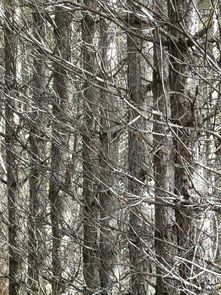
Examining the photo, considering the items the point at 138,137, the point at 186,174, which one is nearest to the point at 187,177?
the point at 186,174

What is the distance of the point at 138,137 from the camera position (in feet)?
21.2

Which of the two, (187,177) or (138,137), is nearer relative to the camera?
(187,177)

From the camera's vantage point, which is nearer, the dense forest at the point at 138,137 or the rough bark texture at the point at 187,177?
the dense forest at the point at 138,137

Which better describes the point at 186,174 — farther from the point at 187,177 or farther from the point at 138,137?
the point at 138,137

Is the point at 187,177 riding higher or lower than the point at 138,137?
lower

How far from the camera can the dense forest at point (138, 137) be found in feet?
15.5

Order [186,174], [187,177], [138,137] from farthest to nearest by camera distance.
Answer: [138,137] < [187,177] < [186,174]

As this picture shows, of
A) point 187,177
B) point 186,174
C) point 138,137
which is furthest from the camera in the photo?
point 138,137

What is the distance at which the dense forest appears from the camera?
15.5ft

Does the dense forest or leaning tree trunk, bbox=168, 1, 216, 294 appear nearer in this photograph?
the dense forest

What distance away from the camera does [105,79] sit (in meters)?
4.85

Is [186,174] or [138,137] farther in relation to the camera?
[138,137]

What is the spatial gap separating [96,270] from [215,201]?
4577 mm

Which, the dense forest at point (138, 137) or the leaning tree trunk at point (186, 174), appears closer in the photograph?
the dense forest at point (138, 137)
